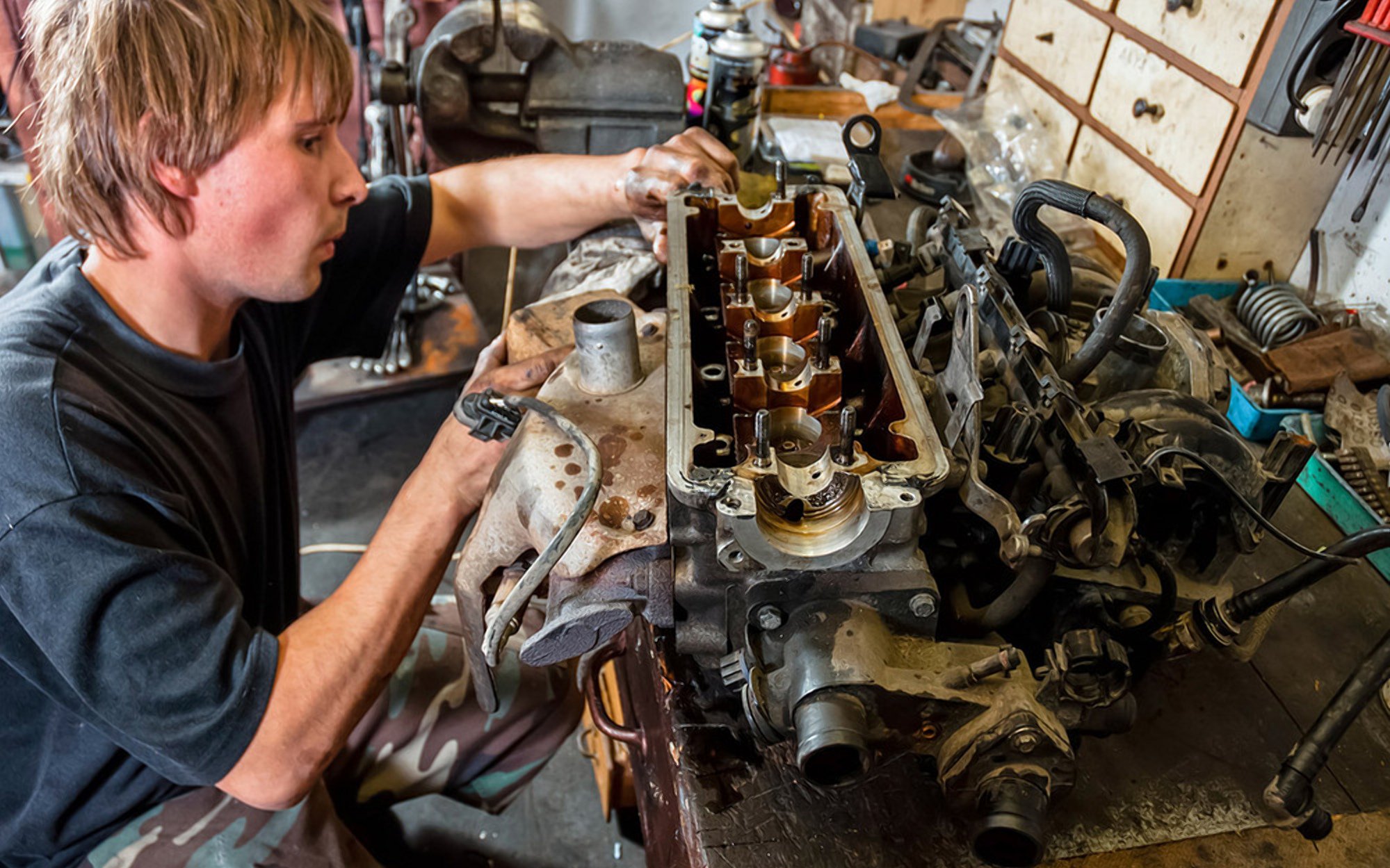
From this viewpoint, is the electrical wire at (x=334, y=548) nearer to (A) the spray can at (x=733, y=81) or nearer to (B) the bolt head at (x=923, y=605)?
(A) the spray can at (x=733, y=81)

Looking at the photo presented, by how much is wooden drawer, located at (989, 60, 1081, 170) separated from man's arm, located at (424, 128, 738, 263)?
1.26 meters

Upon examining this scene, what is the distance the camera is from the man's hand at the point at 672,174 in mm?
1521

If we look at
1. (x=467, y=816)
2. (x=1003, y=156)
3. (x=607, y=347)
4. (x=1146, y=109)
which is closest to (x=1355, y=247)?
(x=1146, y=109)

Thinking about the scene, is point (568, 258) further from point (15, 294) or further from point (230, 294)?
point (15, 294)

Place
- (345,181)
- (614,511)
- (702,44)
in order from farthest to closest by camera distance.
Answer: (702,44), (345,181), (614,511)

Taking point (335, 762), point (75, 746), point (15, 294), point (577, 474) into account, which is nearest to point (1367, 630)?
point (577, 474)

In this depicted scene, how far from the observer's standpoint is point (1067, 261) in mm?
1138

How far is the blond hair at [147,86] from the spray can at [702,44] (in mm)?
1225

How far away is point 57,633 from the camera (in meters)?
0.97

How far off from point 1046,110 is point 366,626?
7.59ft

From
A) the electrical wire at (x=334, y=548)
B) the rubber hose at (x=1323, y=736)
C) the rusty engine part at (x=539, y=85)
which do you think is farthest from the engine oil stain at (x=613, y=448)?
the electrical wire at (x=334, y=548)

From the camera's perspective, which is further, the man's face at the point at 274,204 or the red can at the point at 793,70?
the red can at the point at 793,70

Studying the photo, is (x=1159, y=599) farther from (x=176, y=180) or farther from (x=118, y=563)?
(x=176, y=180)

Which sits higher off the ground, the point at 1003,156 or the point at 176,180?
the point at 176,180
